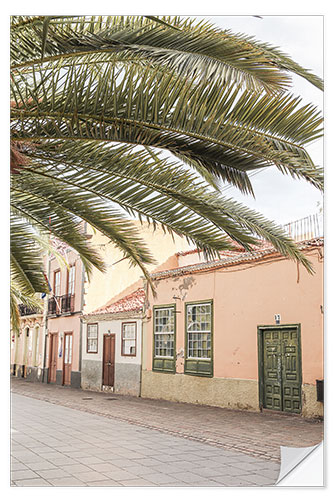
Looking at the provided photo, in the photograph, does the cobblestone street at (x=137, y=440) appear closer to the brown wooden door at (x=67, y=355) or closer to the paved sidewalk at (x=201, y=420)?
the paved sidewalk at (x=201, y=420)

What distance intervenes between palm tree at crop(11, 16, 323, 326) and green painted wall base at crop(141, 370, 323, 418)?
1.51 m

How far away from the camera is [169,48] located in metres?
2.82

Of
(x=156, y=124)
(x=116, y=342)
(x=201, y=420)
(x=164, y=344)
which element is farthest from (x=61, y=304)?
(x=156, y=124)

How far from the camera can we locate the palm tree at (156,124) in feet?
8.95

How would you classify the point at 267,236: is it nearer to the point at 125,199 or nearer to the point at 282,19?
the point at 125,199

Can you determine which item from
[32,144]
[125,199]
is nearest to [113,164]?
[125,199]

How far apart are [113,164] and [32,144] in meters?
0.47

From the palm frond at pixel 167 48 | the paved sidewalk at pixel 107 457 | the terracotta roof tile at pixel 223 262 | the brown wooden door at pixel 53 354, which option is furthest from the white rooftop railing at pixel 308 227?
the brown wooden door at pixel 53 354

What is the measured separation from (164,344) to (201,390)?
0.55 m

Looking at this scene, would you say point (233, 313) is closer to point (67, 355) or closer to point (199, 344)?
point (199, 344)

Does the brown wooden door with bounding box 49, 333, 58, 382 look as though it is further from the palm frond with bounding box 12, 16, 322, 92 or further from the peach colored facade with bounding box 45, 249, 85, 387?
the palm frond with bounding box 12, 16, 322, 92

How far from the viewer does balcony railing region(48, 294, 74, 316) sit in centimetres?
436

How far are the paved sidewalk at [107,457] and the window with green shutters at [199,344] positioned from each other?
1.99 ft

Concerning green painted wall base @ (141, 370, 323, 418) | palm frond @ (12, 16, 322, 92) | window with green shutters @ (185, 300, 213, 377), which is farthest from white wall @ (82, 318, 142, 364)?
palm frond @ (12, 16, 322, 92)
